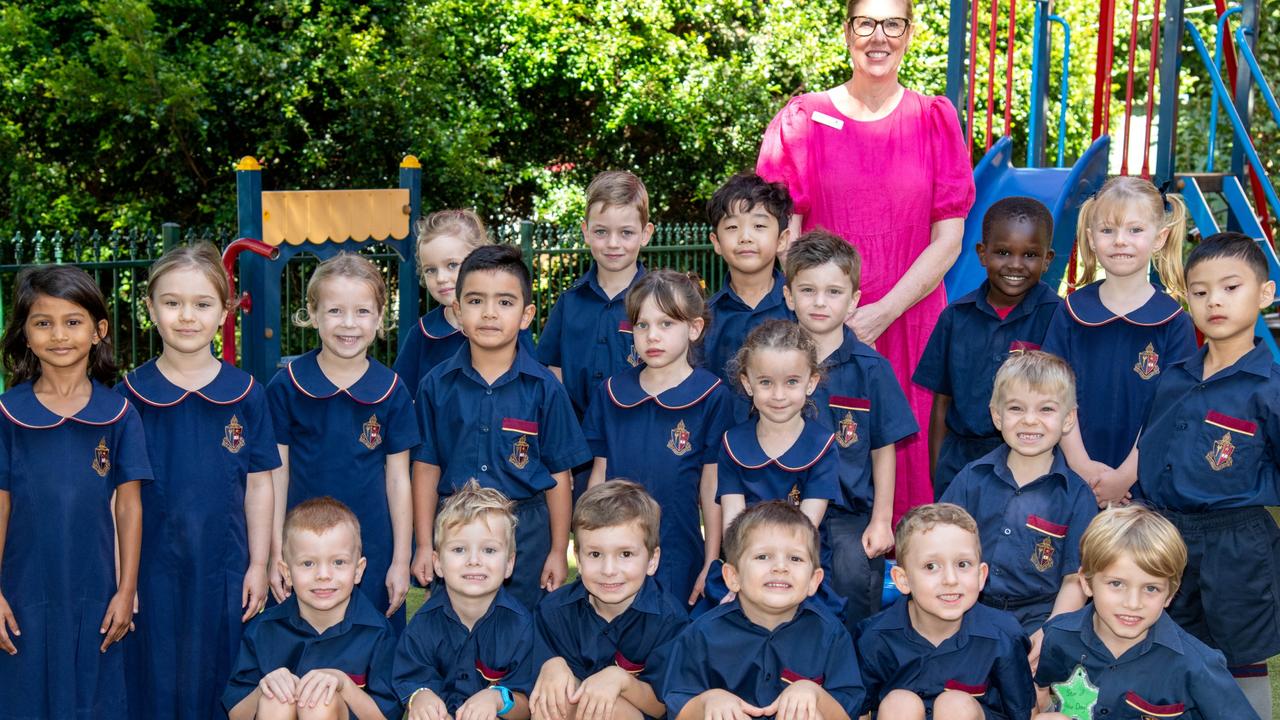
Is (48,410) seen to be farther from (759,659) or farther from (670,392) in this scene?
(759,659)

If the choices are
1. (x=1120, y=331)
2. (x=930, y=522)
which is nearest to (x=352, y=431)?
(x=930, y=522)

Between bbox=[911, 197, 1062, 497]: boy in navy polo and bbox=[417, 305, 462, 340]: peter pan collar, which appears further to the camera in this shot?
bbox=[417, 305, 462, 340]: peter pan collar

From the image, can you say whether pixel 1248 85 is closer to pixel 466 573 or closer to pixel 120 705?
pixel 466 573

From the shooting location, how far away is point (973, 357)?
14.1 ft

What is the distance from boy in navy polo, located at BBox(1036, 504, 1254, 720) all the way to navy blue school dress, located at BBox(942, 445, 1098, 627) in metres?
0.28

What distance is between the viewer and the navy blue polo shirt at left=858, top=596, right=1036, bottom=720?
3.51m

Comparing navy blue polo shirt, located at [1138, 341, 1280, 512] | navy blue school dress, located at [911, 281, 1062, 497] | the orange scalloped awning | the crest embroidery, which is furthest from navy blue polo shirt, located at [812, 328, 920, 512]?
the orange scalloped awning

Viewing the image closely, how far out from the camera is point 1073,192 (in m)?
6.64

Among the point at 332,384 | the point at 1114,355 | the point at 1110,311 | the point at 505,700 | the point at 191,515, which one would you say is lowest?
the point at 505,700

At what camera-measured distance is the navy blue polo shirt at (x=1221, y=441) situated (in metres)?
3.69

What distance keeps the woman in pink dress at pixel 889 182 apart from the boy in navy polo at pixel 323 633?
190cm

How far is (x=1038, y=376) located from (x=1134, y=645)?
81cm

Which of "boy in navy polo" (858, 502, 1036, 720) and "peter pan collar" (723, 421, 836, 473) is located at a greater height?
"peter pan collar" (723, 421, 836, 473)

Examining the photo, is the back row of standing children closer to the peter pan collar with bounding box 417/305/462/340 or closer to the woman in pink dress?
the woman in pink dress
